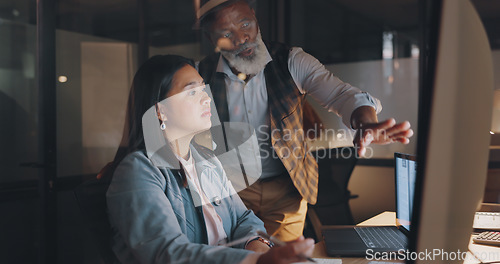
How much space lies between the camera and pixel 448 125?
285 mm

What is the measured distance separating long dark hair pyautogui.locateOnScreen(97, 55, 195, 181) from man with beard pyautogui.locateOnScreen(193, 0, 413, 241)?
9cm

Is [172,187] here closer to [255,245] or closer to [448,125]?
[255,245]

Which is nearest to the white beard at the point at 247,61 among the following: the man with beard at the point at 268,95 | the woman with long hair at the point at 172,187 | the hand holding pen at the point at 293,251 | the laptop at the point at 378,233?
the man with beard at the point at 268,95

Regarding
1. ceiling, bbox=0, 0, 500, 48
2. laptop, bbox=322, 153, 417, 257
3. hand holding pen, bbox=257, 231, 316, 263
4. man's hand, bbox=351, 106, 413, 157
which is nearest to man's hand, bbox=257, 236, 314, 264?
hand holding pen, bbox=257, 231, 316, 263

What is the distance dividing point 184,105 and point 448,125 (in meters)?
0.55

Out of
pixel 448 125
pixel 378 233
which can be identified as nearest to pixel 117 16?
pixel 378 233

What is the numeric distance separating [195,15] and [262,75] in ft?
1.11

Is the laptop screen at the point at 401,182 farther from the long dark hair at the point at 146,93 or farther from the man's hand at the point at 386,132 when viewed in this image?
the long dark hair at the point at 146,93

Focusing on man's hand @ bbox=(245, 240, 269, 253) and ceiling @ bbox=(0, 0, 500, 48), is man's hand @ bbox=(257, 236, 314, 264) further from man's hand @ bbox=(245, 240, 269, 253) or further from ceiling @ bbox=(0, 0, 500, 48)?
ceiling @ bbox=(0, 0, 500, 48)

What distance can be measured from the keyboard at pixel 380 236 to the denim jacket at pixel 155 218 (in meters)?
0.24

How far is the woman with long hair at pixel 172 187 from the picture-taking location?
2.15 ft

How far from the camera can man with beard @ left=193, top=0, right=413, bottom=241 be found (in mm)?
937

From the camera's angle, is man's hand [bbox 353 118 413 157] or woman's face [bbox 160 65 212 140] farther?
woman's face [bbox 160 65 212 140]

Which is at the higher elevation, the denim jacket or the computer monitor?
the computer monitor
